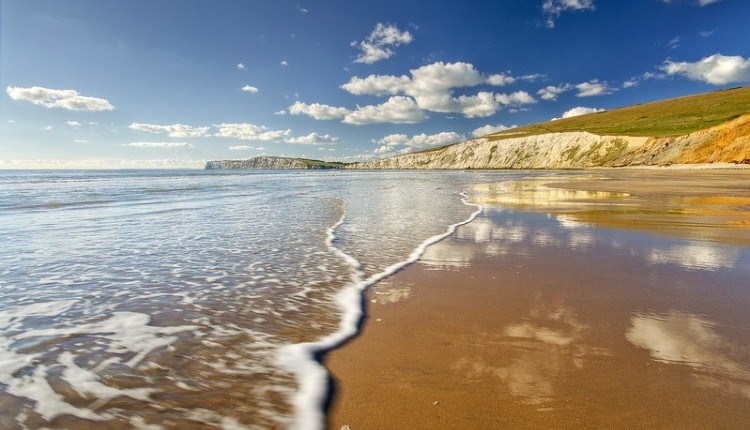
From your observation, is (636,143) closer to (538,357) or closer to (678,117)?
(678,117)

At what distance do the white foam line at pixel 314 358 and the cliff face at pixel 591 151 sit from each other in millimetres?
67492

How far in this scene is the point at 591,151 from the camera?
101750 mm

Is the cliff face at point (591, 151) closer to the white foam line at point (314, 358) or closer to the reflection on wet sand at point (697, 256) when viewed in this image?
the reflection on wet sand at point (697, 256)

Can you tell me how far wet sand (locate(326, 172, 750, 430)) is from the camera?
282 cm

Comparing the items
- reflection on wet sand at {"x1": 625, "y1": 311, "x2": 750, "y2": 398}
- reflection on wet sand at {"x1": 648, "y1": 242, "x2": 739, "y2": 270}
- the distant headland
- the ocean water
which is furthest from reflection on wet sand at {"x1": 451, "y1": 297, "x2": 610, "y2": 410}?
the distant headland

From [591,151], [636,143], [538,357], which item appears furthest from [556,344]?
[591,151]

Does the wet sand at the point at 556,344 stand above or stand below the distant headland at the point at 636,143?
below

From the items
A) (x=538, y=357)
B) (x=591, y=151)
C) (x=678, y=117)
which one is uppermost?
(x=678, y=117)

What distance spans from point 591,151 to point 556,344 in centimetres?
11338

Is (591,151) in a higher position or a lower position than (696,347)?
higher

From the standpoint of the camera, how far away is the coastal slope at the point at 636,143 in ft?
200

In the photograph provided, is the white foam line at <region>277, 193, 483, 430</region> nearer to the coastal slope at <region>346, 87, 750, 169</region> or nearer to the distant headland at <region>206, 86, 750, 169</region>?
the distant headland at <region>206, 86, 750, 169</region>

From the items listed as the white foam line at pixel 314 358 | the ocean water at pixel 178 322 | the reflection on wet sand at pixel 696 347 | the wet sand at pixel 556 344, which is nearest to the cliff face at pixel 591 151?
the wet sand at pixel 556 344

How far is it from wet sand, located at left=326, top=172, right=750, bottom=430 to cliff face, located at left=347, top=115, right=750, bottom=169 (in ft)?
211
